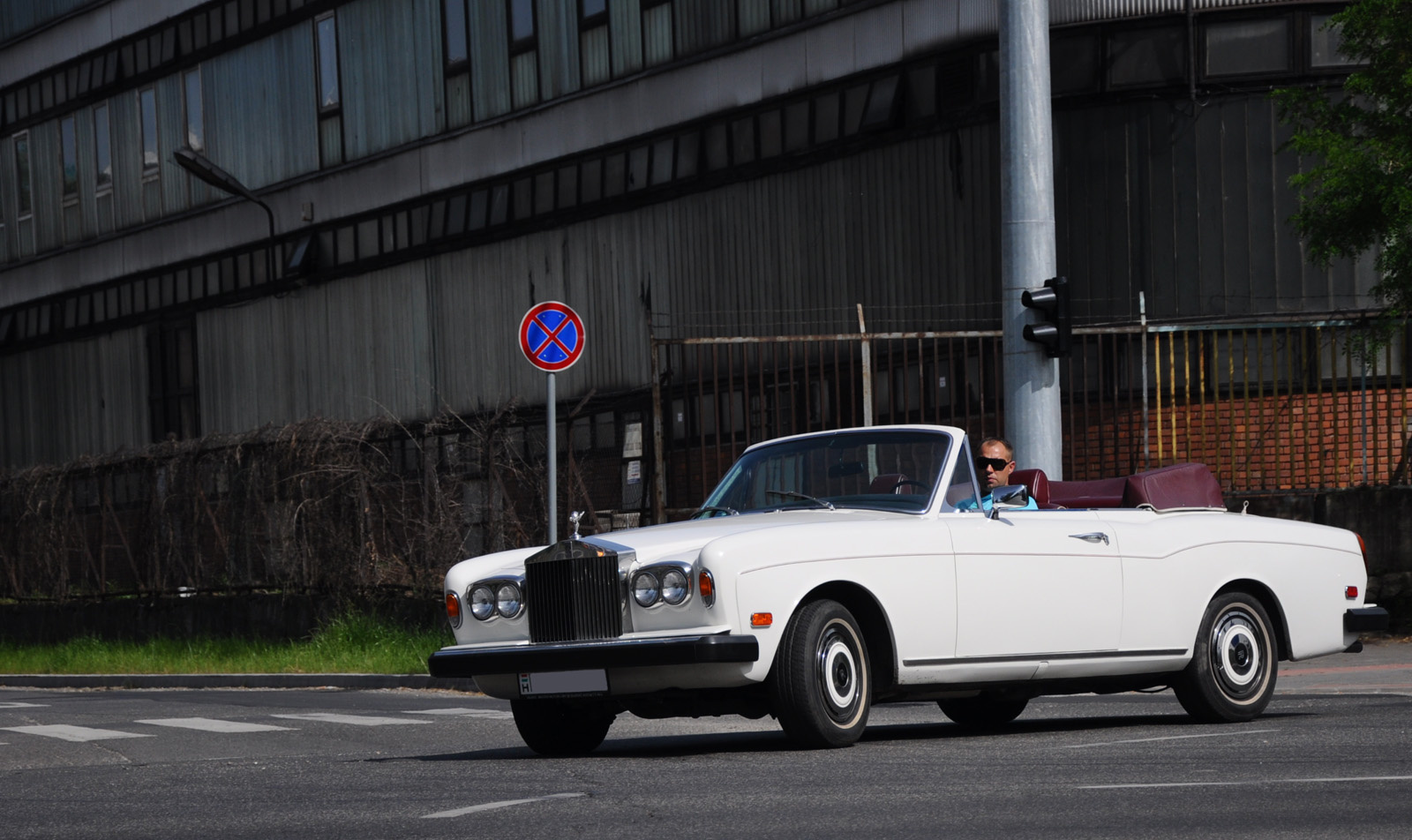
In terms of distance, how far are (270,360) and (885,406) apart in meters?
16.9

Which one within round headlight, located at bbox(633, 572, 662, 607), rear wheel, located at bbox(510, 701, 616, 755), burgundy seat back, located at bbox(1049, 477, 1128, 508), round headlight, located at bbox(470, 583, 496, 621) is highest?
burgundy seat back, located at bbox(1049, 477, 1128, 508)

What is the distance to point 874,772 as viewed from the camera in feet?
27.4

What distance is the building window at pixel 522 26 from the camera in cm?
3044

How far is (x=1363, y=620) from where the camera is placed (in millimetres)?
11125

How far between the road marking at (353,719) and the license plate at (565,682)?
14.3 feet

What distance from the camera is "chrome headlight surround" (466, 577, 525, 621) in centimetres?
971

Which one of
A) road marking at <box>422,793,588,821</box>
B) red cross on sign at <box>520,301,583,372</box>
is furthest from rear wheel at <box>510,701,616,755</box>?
red cross on sign at <box>520,301,583,372</box>

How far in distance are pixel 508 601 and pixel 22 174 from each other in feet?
119

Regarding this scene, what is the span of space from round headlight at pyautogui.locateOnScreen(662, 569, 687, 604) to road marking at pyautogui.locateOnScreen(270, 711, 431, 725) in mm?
4852

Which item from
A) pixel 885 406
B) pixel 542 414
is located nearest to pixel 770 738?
pixel 885 406

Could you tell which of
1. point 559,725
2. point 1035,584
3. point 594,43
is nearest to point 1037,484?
point 1035,584

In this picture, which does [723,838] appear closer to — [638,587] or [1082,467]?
[638,587]

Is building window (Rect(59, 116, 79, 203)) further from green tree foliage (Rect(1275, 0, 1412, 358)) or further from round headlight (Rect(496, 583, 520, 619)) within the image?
round headlight (Rect(496, 583, 520, 619))

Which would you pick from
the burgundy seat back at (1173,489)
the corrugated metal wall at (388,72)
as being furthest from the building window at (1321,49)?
the corrugated metal wall at (388,72)
